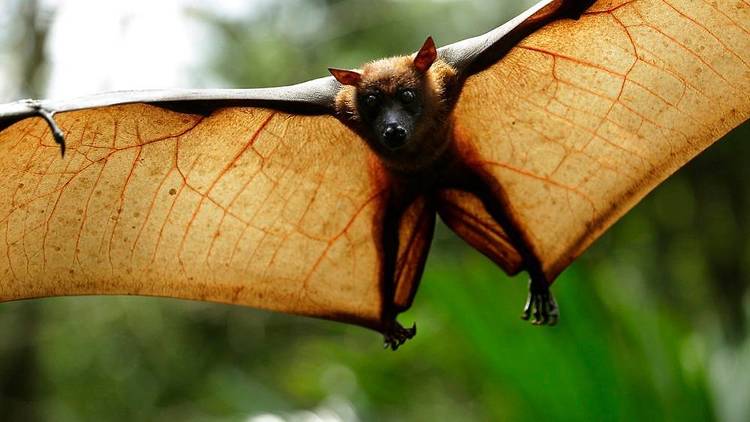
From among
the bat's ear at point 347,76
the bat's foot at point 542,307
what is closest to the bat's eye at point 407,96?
the bat's ear at point 347,76

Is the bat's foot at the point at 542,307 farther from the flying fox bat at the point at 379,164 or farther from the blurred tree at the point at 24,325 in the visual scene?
the blurred tree at the point at 24,325

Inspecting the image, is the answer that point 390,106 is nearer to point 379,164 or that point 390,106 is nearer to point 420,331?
point 379,164

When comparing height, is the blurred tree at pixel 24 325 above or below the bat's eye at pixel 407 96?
above

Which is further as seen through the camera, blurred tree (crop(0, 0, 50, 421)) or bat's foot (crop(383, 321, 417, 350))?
blurred tree (crop(0, 0, 50, 421))

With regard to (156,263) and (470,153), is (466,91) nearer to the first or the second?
(470,153)

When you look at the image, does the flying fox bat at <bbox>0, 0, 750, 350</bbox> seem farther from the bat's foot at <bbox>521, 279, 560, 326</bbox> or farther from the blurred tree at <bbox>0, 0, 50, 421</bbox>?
the blurred tree at <bbox>0, 0, 50, 421</bbox>

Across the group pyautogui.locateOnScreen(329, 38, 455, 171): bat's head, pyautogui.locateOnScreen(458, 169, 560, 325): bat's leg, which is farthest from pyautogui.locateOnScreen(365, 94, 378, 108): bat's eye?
pyautogui.locateOnScreen(458, 169, 560, 325): bat's leg

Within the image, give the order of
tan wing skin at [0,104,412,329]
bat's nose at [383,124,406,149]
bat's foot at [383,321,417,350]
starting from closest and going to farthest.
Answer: bat's nose at [383,124,406,149]
tan wing skin at [0,104,412,329]
bat's foot at [383,321,417,350]

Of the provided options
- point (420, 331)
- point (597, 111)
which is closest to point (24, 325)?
point (420, 331)
